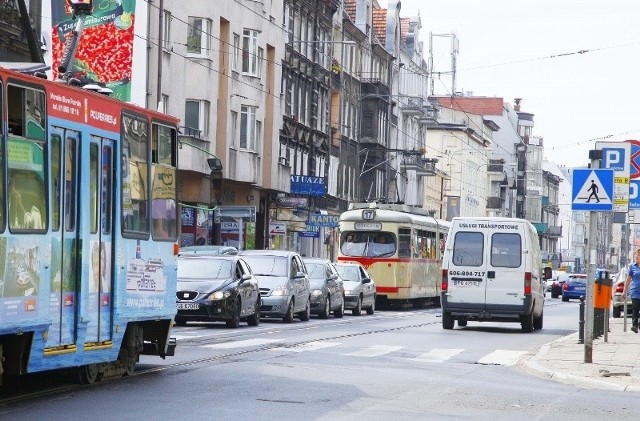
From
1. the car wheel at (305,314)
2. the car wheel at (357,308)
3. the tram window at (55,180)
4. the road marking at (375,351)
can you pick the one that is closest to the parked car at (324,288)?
the car wheel at (305,314)

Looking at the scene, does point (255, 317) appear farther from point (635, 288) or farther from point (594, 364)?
point (594, 364)

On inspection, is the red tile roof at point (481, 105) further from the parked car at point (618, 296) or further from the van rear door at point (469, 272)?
the van rear door at point (469, 272)

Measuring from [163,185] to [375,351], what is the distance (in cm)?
749

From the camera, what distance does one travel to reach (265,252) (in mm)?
37094

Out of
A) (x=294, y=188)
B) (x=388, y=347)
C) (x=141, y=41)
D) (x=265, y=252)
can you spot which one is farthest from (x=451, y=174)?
(x=388, y=347)

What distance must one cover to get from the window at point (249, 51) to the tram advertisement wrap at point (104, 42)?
72.8 feet

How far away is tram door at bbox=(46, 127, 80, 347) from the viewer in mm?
14594

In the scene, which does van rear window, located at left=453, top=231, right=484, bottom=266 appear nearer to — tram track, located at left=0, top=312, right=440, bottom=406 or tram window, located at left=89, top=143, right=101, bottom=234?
tram track, located at left=0, top=312, right=440, bottom=406

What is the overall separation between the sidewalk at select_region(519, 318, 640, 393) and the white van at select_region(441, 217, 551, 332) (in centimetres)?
475

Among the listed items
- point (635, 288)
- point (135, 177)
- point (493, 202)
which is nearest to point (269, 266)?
point (635, 288)

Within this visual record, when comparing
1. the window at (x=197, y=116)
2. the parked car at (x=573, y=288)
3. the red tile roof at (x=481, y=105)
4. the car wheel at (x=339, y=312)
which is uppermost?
the red tile roof at (x=481, y=105)

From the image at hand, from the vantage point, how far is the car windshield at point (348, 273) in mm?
45222

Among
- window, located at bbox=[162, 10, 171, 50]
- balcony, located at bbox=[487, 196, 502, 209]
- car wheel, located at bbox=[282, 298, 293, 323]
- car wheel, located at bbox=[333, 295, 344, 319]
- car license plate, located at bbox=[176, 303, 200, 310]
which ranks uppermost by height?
window, located at bbox=[162, 10, 171, 50]

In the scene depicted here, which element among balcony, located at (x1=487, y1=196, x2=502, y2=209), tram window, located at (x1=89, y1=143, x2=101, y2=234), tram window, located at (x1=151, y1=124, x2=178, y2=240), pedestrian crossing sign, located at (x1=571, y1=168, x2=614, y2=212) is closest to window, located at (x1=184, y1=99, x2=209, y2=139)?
pedestrian crossing sign, located at (x1=571, y1=168, x2=614, y2=212)
